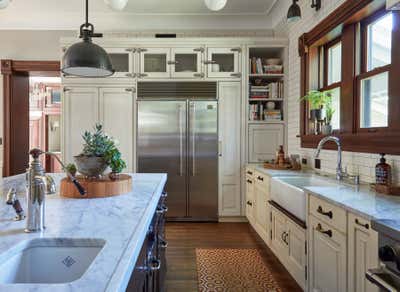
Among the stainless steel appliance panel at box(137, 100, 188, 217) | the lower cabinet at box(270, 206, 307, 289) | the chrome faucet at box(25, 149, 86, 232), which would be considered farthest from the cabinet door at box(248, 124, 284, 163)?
the chrome faucet at box(25, 149, 86, 232)

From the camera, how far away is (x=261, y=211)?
341 centimetres

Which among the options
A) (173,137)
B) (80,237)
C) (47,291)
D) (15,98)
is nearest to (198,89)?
(173,137)

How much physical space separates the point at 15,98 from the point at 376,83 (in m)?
4.93

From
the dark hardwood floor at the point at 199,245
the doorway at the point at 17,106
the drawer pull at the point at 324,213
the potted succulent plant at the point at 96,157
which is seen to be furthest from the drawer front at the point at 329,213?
the doorway at the point at 17,106

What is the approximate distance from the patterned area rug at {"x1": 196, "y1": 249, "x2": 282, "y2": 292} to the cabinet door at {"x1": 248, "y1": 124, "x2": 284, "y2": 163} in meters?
1.42

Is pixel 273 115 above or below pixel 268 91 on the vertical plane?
below

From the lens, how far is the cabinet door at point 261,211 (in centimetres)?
322

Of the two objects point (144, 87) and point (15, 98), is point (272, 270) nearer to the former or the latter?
point (144, 87)

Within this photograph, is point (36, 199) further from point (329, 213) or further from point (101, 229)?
point (329, 213)

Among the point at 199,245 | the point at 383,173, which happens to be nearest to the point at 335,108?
the point at 383,173

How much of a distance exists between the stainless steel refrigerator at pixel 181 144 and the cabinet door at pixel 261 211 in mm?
800

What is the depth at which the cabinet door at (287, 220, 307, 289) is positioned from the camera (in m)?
2.20

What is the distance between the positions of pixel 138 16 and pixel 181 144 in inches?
82.1

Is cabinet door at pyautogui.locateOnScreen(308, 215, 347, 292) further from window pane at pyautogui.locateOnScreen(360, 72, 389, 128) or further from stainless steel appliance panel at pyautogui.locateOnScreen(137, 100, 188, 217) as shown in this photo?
stainless steel appliance panel at pyautogui.locateOnScreen(137, 100, 188, 217)
